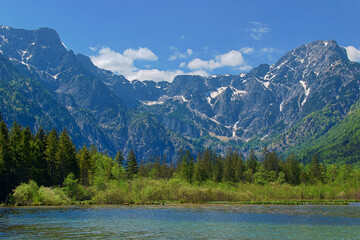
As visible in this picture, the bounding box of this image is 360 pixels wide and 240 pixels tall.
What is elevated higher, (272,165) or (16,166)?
(272,165)

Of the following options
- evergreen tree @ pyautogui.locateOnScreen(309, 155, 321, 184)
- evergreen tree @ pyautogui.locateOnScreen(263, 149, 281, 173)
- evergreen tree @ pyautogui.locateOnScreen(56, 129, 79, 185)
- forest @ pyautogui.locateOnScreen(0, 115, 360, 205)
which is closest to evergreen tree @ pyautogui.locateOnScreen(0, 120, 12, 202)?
forest @ pyautogui.locateOnScreen(0, 115, 360, 205)

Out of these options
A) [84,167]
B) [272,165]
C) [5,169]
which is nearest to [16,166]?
[5,169]

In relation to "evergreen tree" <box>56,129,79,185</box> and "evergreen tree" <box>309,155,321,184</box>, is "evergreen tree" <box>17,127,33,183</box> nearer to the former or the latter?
"evergreen tree" <box>56,129,79,185</box>

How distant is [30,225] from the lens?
54.9 meters

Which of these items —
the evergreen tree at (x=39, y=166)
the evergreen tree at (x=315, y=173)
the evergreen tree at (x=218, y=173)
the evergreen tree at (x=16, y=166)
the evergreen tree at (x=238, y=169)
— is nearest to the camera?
the evergreen tree at (x=16, y=166)

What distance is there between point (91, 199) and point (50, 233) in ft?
227

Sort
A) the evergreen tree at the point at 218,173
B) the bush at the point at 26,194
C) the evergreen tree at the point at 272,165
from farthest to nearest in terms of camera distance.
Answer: the evergreen tree at the point at 272,165 < the evergreen tree at the point at 218,173 < the bush at the point at 26,194

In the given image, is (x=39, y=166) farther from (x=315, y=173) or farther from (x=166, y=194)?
(x=315, y=173)

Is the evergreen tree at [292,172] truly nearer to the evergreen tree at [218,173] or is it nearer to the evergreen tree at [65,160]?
the evergreen tree at [218,173]

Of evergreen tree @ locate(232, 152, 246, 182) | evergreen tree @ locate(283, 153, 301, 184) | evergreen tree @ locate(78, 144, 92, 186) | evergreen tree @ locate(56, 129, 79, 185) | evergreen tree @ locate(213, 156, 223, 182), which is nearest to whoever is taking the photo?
evergreen tree @ locate(56, 129, 79, 185)

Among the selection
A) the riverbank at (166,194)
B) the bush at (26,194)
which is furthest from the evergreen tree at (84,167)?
the bush at (26,194)

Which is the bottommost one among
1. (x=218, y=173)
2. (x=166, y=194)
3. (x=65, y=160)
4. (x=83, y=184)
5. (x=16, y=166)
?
(x=166, y=194)

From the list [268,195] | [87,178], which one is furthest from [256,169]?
[87,178]

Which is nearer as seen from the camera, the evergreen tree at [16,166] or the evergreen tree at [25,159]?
the evergreen tree at [16,166]
